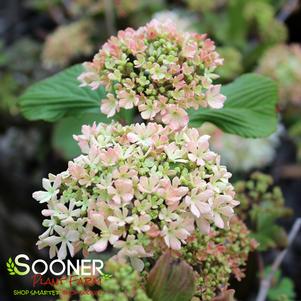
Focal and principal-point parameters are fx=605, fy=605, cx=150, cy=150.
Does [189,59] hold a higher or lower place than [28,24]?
lower

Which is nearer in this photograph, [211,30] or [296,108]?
[296,108]

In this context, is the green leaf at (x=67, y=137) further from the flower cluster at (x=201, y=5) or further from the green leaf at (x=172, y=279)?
the green leaf at (x=172, y=279)

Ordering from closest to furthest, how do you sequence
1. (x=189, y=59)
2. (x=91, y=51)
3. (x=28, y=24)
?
1. (x=189, y=59)
2. (x=91, y=51)
3. (x=28, y=24)

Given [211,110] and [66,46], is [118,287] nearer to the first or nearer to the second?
[211,110]

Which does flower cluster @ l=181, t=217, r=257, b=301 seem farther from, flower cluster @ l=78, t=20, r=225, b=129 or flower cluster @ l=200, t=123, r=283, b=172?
flower cluster @ l=200, t=123, r=283, b=172

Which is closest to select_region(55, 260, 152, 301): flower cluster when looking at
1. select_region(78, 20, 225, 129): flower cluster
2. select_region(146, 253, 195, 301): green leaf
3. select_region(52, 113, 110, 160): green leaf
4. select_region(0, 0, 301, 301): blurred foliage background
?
select_region(146, 253, 195, 301): green leaf

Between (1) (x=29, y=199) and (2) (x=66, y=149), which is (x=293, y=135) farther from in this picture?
(1) (x=29, y=199)

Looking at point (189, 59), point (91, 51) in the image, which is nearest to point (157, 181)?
point (189, 59)

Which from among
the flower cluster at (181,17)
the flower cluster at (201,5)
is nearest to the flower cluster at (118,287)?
the flower cluster at (181,17)
